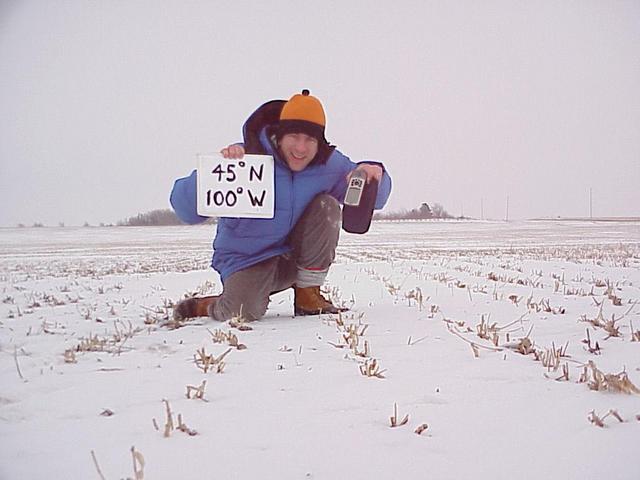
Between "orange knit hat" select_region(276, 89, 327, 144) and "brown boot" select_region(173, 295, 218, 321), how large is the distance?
1.46m

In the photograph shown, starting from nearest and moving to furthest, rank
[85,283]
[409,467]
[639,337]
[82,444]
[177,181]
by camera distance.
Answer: [409,467]
[82,444]
[639,337]
[177,181]
[85,283]

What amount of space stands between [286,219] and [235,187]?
1.62ft

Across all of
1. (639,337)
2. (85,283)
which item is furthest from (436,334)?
(85,283)

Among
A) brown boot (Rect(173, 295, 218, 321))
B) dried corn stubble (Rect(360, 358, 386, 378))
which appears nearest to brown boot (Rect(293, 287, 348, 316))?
brown boot (Rect(173, 295, 218, 321))

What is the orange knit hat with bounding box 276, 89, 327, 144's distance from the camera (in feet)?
12.3

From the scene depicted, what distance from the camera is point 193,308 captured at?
4070mm

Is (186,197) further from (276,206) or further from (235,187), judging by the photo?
(276,206)

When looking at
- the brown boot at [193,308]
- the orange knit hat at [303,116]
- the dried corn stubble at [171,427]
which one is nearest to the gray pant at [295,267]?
the brown boot at [193,308]

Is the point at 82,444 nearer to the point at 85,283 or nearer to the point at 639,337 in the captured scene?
the point at 639,337

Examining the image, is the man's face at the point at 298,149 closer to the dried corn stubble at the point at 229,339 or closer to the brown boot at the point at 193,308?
the brown boot at the point at 193,308

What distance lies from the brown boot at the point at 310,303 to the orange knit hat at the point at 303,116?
1.27m

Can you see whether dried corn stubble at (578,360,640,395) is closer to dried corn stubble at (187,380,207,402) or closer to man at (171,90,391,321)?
dried corn stubble at (187,380,207,402)

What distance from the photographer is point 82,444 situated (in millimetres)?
1558

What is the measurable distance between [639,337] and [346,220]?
2.12 meters
